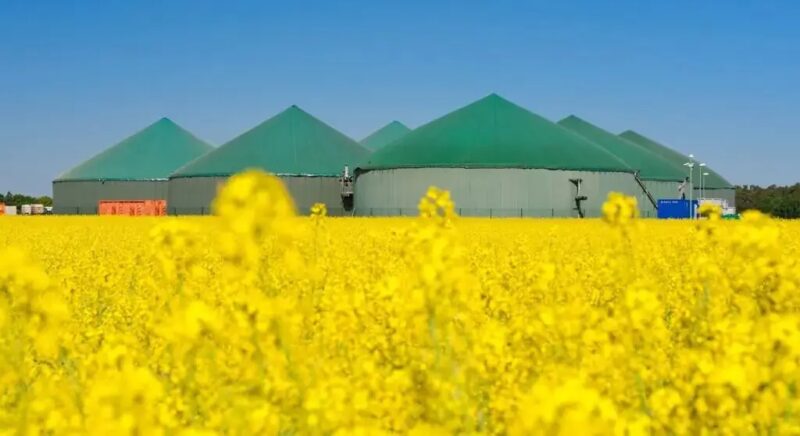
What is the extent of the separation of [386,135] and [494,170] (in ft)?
173

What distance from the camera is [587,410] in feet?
6.75

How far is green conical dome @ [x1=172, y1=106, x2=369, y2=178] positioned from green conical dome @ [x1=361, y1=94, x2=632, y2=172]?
8841 mm

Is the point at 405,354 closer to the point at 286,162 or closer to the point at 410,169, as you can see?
the point at 410,169

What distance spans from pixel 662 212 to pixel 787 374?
5768cm

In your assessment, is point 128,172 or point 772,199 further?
point 772,199

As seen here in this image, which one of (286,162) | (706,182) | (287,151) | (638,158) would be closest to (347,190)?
(286,162)

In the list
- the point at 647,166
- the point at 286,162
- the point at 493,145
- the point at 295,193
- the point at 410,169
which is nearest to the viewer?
the point at 410,169

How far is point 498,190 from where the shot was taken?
53312 mm

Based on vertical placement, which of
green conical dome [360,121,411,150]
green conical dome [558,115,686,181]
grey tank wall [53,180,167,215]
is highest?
green conical dome [360,121,411,150]

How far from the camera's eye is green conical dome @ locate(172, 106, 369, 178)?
66312 mm

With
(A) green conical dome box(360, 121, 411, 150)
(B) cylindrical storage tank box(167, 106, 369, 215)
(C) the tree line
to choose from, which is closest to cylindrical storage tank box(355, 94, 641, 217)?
(B) cylindrical storage tank box(167, 106, 369, 215)

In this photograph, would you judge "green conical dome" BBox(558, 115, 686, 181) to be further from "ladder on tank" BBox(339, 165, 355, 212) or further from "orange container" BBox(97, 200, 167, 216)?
"orange container" BBox(97, 200, 167, 216)

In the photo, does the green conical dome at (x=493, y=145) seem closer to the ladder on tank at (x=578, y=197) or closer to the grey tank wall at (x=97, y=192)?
the ladder on tank at (x=578, y=197)

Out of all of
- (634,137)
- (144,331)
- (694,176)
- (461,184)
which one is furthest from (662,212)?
(144,331)
